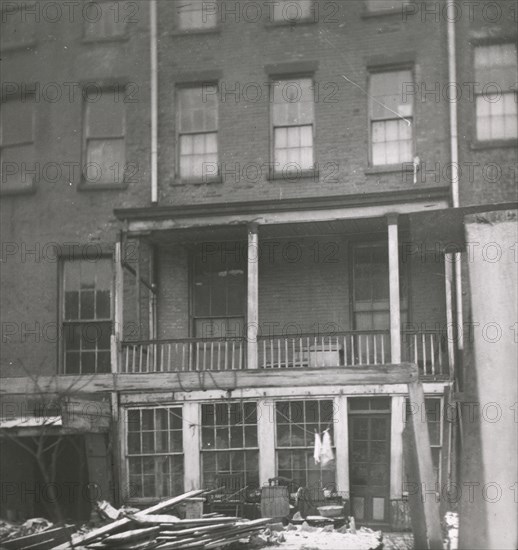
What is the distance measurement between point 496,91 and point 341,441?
7407mm

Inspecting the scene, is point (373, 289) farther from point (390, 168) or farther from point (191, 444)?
point (191, 444)

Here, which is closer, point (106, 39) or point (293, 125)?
point (293, 125)

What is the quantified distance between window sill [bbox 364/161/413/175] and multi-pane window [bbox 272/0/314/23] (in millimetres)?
3539

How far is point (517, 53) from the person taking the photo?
1767cm

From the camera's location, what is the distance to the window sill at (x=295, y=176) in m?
18.1

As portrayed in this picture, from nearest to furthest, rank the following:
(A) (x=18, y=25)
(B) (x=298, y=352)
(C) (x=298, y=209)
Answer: (C) (x=298, y=209), (B) (x=298, y=352), (A) (x=18, y=25)

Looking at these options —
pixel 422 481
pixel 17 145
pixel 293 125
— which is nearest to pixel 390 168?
pixel 293 125

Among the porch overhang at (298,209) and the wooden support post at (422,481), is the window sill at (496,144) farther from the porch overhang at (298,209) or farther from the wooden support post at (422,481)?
the wooden support post at (422,481)

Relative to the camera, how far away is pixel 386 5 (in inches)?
720

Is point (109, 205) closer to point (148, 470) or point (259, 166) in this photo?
point (259, 166)

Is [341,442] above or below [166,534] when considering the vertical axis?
above

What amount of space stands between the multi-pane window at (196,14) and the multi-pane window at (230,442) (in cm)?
807

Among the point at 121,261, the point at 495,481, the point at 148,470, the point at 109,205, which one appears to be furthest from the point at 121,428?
the point at 495,481

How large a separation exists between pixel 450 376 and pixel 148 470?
580 cm
